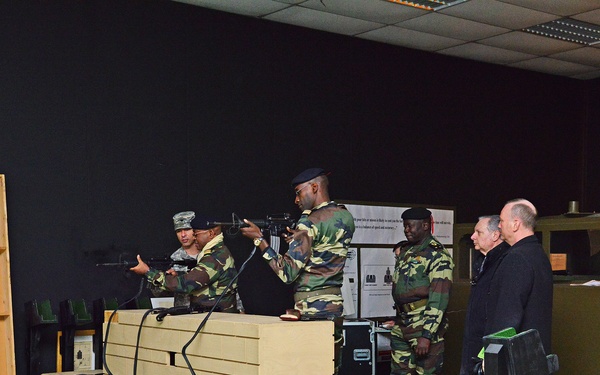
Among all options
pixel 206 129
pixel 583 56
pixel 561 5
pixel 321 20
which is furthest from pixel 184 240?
pixel 583 56

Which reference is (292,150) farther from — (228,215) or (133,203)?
(133,203)

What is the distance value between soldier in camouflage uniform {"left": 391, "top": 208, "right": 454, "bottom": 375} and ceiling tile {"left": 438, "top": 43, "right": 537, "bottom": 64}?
274cm

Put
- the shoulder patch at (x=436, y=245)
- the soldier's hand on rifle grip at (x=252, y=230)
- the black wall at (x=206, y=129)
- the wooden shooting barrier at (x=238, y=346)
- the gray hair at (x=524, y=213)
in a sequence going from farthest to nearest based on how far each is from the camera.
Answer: the shoulder patch at (x=436, y=245), the black wall at (x=206, y=129), the soldier's hand on rifle grip at (x=252, y=230), the gray hair at (x=524, y=213), the wooden shooting barrier at (x=238, y=346)

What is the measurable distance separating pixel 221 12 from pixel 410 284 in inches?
113

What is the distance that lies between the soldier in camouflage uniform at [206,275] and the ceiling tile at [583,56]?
4.94 meters

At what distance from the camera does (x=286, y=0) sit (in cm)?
723

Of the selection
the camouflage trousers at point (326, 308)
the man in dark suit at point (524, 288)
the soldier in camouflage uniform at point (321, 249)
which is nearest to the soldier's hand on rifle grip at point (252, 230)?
the soldier in camouflage uniform at point (321, 249)

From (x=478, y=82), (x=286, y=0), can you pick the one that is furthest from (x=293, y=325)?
(x=478, y=82)

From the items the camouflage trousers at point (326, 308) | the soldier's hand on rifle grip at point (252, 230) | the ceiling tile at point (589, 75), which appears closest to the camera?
the soldier's hand on rifle grip at point (252, 230)

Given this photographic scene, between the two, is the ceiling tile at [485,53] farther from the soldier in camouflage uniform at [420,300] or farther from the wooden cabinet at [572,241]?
the soldier in camouflage uniform at [420,300]

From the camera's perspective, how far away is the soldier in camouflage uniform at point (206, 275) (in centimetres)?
536

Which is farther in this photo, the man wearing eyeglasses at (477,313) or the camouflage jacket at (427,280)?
the camouflage jacket at (427,280)

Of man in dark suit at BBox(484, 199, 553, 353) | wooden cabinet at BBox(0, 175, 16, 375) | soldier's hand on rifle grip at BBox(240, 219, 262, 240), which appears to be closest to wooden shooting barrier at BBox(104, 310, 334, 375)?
soldier's hand on rifle grip at BBox(240, 219, 262, 240)

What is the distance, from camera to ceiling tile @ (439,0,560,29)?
7.38 metres
